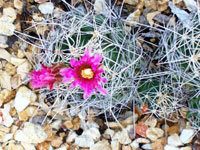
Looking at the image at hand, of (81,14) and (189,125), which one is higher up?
(81,14)

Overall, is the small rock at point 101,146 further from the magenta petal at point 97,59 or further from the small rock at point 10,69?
the magenta petal at point 97,59

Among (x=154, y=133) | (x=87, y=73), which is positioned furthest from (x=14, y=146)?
(x=87, y=73)

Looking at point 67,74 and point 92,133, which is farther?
point 92,133

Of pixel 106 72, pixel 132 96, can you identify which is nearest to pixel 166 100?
pixel 132 96

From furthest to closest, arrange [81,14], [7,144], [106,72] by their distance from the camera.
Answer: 1. [7,144]
2. [81,14]
3. [106,72]

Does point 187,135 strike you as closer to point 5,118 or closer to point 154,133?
point 154,133

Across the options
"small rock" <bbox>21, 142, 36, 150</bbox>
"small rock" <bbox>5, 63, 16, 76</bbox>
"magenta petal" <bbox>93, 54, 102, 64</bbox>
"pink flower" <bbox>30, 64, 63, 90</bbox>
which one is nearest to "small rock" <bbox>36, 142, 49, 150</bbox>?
"small rock" <bbox>21, 142, 36, 150</bbox>

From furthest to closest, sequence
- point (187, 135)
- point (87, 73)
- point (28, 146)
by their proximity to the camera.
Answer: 1. point (28, 146)
2. point (187, 135)
3. point (87, 73)

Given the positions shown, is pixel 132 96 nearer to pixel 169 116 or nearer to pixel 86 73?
pixel 169 116
